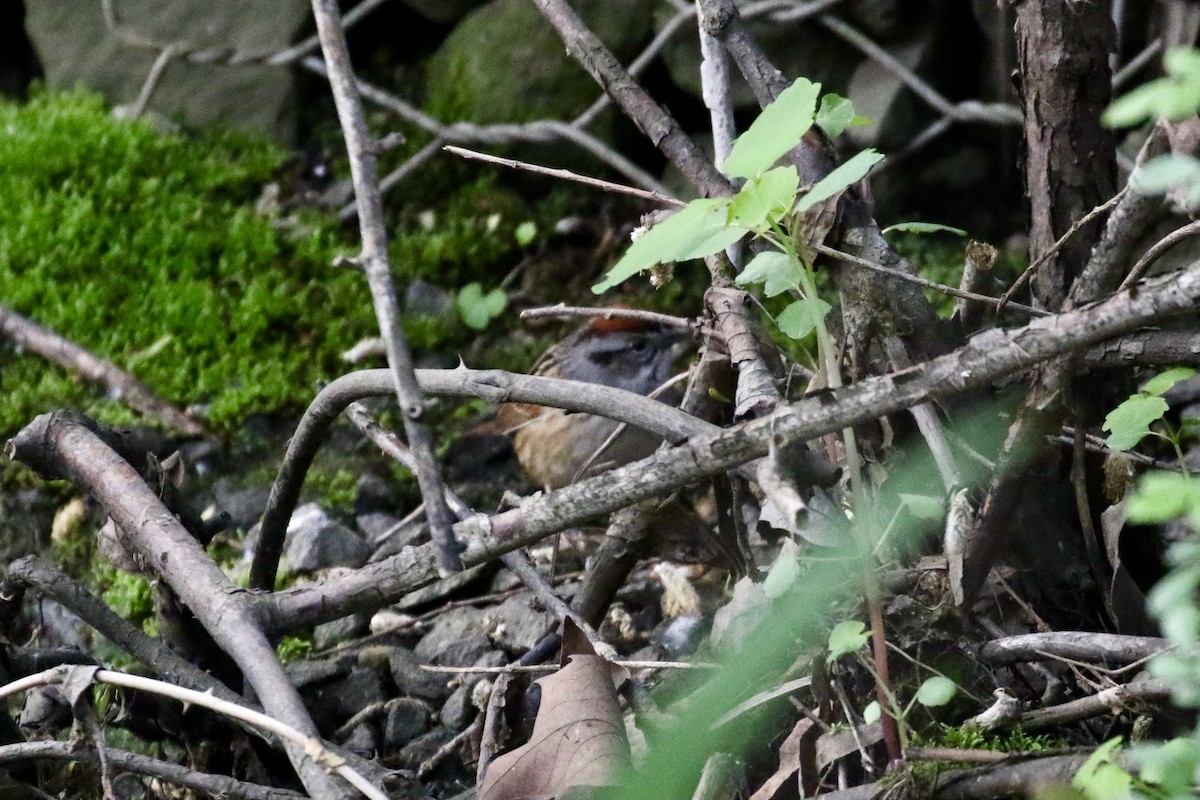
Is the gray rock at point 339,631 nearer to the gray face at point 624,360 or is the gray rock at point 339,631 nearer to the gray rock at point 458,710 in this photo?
the gray rock at point 458,710

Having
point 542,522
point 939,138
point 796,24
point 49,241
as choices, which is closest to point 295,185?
point 49,241

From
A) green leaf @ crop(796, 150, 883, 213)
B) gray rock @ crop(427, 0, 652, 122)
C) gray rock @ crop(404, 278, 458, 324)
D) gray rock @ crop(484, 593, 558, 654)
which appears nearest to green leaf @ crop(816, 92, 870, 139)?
green leaf @ crop(796, 150, 883, 213)

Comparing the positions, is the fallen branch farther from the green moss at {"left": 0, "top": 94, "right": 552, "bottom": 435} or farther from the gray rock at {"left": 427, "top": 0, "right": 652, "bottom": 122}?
the gray rock at {"left": 427, "top": 0, "right": 652, "bottom": 122}

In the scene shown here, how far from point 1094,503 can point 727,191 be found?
2.45ft

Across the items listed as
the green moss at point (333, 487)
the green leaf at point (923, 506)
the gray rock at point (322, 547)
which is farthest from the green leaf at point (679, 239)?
the green moss at point (333, 487)

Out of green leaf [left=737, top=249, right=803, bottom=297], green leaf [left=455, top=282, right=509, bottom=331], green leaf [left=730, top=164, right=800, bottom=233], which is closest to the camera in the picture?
green leaf [left=730, top=164, right=800, bottom=233]

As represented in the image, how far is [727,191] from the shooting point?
1747 mm

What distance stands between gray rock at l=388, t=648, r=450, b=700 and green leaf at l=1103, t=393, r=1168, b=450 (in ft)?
4.38

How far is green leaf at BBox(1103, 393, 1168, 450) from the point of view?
4.70 ft

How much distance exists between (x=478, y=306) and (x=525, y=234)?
434 millimetres

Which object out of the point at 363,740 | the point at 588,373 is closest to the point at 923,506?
the point at 363,740

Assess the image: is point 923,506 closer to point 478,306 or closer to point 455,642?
point 455,642

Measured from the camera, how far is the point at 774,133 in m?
1.17

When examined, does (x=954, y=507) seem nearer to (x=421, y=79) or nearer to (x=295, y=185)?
(x=295, y=185)
